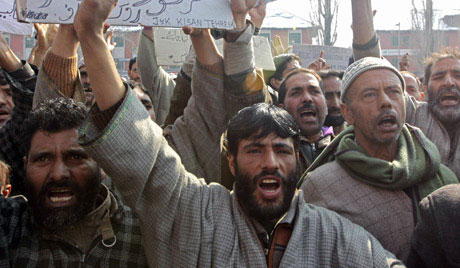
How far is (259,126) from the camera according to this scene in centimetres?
213

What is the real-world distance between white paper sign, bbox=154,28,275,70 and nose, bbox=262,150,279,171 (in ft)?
8.39

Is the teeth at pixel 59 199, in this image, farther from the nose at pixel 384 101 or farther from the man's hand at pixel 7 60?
the nose at pixel 384 101

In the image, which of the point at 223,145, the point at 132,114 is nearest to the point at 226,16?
the point at 223,145

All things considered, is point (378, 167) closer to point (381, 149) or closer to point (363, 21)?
point (381, 149)

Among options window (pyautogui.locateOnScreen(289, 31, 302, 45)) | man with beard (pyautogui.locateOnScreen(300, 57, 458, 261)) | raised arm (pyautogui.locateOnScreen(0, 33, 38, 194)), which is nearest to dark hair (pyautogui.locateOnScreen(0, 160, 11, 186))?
raised arm (pyautogui.locateOnScreen(0, 33, 38, 194))

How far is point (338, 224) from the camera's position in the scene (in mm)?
1986

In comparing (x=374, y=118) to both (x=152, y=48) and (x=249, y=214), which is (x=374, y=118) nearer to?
(x=249, y=214)

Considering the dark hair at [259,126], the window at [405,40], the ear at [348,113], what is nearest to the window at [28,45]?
the ear at [348,113]

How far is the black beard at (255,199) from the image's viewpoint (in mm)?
1995

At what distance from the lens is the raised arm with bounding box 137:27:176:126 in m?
4.45

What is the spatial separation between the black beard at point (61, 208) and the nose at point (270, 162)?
797mm

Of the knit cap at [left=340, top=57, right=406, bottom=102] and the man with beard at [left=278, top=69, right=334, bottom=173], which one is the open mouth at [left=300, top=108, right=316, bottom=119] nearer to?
the man with beard at [left=278, top=69, right=334, bottom=173]

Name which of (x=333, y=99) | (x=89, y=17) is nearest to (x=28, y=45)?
(x=333, y=99)

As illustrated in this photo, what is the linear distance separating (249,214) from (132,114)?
67cm
